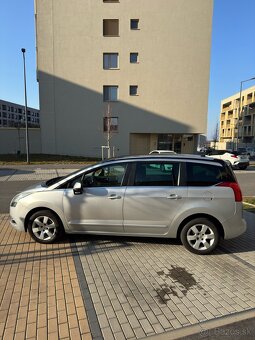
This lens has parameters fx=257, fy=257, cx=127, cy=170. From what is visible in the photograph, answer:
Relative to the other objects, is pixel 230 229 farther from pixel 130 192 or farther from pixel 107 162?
pixel 107 162

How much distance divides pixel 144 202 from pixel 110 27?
86.0ft

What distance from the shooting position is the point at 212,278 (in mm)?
3641

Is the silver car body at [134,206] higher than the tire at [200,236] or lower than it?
higher

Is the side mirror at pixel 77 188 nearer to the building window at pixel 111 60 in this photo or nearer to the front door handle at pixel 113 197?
the front door handle at pixel 113 197

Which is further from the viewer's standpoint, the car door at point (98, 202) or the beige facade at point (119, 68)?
the beige facade at point (119, 68)

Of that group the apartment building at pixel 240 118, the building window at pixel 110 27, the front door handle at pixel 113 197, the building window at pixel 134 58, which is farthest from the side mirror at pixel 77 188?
the apartment building at pixel 240 118

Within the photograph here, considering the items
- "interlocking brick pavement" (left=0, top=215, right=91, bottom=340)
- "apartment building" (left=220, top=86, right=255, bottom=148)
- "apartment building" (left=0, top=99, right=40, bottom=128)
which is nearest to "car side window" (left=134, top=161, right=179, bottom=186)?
"interlocking brick pavement" (left=0, top=215, right=91, bottom=340)

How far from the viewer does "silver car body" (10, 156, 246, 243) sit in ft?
14.0

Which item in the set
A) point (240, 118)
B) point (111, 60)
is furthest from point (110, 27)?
point (240, 118)

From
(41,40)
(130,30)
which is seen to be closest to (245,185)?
(130,30)

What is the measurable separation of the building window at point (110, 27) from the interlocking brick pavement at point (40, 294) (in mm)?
25838

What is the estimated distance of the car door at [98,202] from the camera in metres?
4.44

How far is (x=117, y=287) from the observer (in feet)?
11.1

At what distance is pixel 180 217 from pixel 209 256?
81cm
